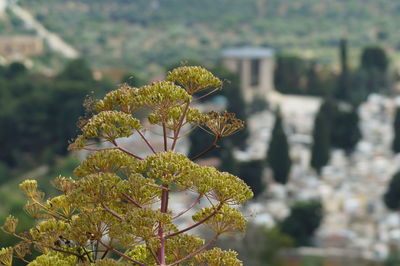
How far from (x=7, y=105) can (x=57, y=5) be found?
36.9 m

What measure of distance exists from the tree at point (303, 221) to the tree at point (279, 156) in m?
4.81

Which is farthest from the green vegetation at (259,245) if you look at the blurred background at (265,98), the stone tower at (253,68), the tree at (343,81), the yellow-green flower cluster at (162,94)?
the stone tower at (253,68)

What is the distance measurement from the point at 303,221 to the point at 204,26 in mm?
44950

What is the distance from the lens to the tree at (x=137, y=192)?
3.65m

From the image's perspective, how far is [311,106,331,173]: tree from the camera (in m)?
27.7

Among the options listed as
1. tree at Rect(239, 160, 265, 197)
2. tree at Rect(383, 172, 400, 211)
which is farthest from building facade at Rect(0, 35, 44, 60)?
tree at Rect(383, 172, 400, 211)

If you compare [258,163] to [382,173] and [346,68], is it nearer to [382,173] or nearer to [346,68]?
[382,173]

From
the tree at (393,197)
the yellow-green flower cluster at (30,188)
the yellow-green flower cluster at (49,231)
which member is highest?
the yellow-green flower cluster at (30,188)

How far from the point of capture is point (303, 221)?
2156 centimetres

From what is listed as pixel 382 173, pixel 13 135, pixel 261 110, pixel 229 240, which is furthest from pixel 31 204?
pixel 261 110

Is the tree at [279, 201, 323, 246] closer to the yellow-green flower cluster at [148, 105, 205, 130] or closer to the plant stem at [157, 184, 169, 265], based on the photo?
the yellow-green flower cluster at [148, 105, 205, 130]

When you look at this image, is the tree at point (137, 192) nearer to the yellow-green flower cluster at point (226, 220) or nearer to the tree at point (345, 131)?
the yellow-green flower cluster at point (226, 220)

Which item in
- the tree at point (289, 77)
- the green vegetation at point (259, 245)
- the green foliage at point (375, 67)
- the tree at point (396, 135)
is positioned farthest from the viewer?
the tree at point (289, 77)

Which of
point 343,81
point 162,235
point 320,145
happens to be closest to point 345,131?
point 320,145
